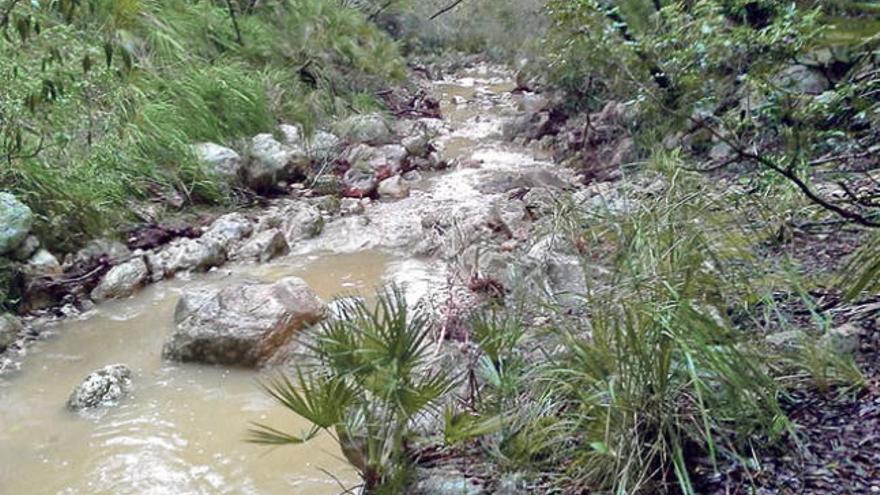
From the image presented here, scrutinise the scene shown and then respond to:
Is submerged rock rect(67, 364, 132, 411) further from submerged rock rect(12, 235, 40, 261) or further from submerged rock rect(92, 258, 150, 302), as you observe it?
submerged rock rect(12, 235, 40, 261)

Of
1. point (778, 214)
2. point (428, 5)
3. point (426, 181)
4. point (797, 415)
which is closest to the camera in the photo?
point (797, 415)

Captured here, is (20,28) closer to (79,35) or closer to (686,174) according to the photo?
(686,174)

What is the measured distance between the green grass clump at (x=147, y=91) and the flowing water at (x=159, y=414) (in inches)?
41.0

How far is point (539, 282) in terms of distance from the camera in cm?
316

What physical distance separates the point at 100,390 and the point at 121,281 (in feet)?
4.70

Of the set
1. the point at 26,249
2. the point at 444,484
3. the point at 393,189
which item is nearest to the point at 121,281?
the point at 26,249

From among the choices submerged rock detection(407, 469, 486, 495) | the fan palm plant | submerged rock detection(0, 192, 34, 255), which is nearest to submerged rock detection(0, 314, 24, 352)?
submerged rock detection(0, 192, 34, 255)

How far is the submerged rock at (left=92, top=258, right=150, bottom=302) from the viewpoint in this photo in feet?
14.8

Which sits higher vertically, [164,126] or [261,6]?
[261,6]

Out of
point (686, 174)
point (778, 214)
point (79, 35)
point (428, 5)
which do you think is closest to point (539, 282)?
point (686, 174)

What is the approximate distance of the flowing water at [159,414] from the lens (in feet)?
8.89

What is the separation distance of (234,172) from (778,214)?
4.78 m

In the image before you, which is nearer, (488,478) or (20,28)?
(20,28)

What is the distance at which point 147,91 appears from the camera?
20.8ft
